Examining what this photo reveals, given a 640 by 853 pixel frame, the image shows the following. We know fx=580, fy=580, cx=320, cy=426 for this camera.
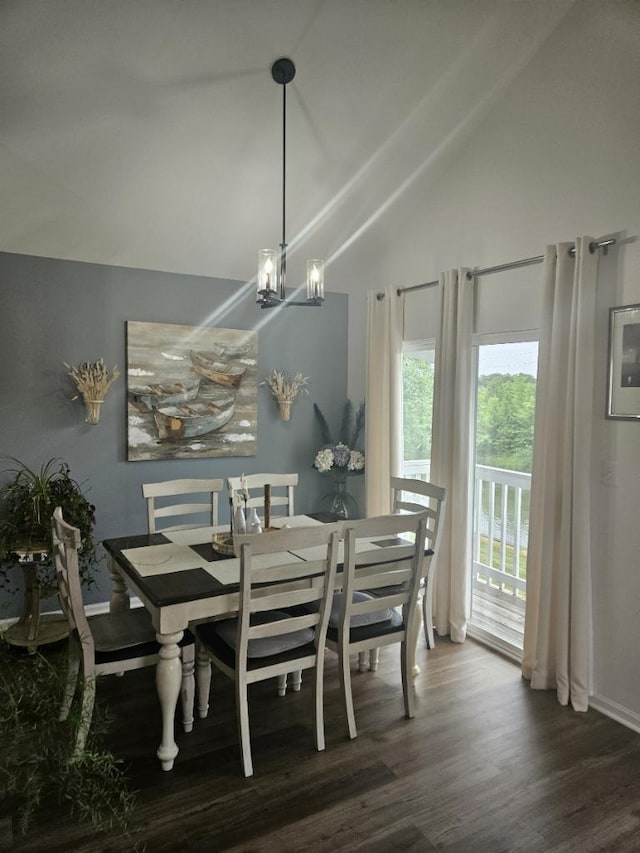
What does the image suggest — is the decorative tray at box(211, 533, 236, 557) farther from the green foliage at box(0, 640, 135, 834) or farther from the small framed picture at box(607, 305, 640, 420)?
the small framed picture at box(607, 305, 640, 420)

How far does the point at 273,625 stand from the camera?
2.43 metres

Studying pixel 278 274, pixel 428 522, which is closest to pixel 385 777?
pixel 428 522

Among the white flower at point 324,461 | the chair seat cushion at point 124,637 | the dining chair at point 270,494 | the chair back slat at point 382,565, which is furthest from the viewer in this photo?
the white flower at point 324,461

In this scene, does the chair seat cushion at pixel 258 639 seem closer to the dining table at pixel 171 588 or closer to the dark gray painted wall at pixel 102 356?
the dining table at pixel 171 588

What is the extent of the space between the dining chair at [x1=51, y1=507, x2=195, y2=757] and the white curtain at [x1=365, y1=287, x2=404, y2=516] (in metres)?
2.10

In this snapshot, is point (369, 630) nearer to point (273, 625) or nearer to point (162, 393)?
point (273, 625)

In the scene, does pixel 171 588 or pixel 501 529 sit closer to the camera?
pixel 171 588

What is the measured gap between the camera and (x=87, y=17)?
260 cm

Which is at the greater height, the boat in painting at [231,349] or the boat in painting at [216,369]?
the boat in painting at [231,349]

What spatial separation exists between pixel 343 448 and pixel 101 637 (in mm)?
2438

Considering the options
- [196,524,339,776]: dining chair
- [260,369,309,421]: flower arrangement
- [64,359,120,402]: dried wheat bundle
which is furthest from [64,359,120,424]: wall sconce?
[196,524,339,776]: dining chair

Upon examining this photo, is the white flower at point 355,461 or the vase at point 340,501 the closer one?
the white flower at point 355,461

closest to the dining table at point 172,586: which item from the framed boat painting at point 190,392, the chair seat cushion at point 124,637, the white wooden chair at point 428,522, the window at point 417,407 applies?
the chair seat cushion at point 124,637

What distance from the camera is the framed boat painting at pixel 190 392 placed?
4039mm
